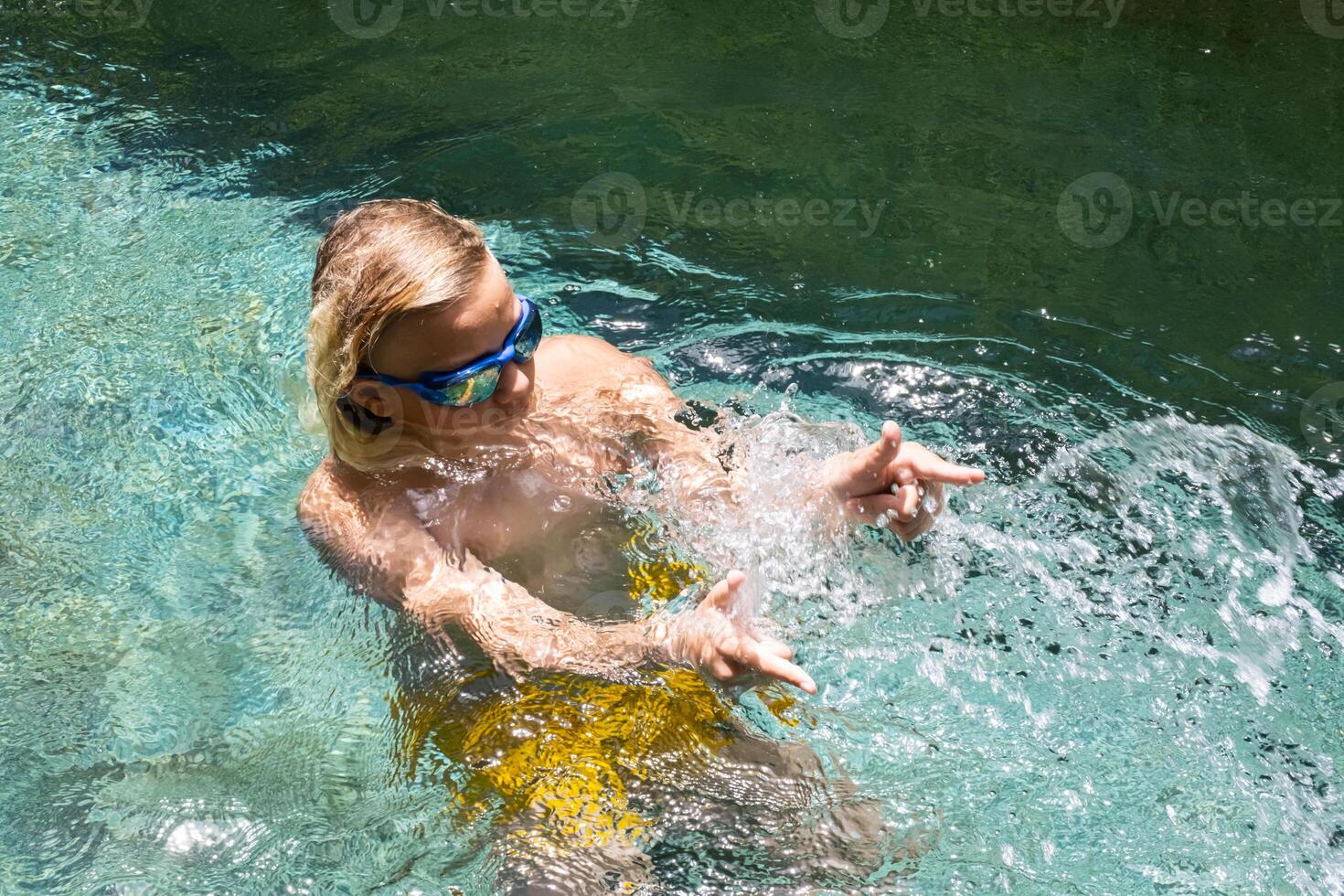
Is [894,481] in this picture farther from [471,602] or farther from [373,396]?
[373,396]

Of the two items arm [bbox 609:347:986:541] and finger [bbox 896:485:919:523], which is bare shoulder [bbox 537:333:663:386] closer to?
arm [bbox 609:347:986:541]

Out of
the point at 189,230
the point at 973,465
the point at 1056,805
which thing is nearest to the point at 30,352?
the point at 189,230

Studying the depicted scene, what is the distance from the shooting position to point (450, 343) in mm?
2482

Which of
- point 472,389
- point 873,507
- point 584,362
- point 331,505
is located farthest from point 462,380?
point 873,507

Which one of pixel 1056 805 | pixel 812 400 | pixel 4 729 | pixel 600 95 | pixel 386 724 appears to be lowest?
pixel 4 729

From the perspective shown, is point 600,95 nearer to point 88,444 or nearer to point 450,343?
point 88,444

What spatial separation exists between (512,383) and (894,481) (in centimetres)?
82

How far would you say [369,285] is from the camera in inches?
97.1

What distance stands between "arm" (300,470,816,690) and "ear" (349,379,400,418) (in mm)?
203

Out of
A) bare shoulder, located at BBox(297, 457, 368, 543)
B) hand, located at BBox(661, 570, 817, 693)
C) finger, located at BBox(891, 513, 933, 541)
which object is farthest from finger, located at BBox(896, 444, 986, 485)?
bare shoulder, located at BBox(297, 457, 368, 543)

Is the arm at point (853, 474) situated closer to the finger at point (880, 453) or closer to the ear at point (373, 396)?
the finger at point (880, 453)

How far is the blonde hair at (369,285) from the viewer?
96.6 inches

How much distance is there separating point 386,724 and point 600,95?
352 centimetres

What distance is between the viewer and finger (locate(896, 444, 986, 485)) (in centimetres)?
240
